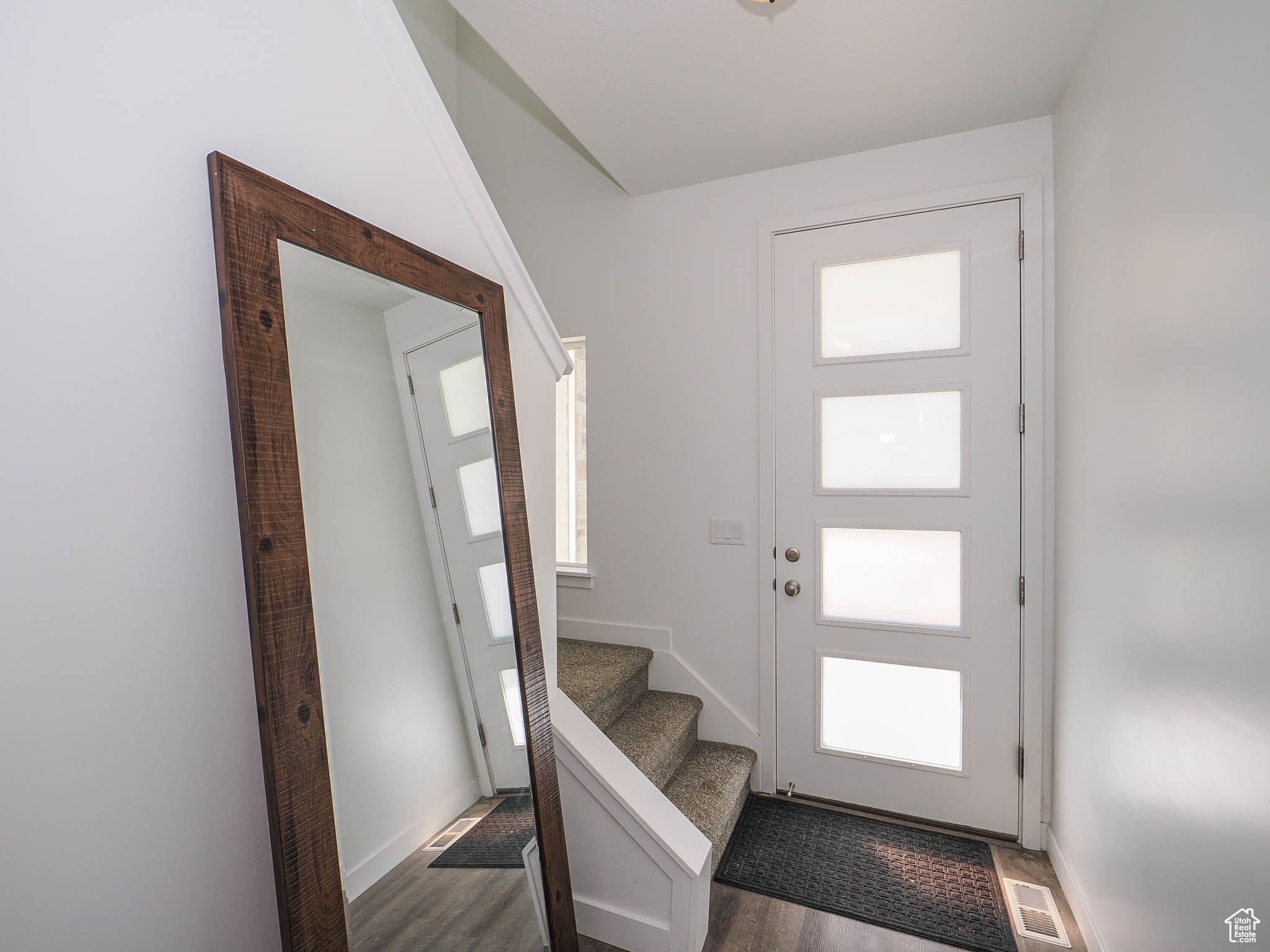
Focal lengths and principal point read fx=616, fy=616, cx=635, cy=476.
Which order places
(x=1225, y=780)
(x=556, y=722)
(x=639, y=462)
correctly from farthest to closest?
(x=639, y=462), (x=556, y=722), (x=1225, y=780)

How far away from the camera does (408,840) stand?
1085mm

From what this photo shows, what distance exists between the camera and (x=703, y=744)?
8.20 feet

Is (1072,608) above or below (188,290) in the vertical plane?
below

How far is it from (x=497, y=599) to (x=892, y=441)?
1.59 metres

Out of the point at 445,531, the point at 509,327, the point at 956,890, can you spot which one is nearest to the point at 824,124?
the point at 509,327

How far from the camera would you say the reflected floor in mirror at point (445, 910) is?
1.00 metres

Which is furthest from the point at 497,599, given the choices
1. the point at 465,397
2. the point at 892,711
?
the point at 892,711

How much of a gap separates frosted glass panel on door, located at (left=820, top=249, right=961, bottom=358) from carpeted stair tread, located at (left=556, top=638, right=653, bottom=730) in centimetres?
144

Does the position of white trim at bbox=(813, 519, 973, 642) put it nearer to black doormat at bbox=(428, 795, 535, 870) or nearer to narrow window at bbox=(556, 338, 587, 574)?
narrow window at bbox=(556, 338, 587, 574)

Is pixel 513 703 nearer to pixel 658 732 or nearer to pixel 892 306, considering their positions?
pixel 658 732

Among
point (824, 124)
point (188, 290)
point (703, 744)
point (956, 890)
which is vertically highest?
point (824, 124)

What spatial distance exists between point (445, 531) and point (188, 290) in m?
0.59

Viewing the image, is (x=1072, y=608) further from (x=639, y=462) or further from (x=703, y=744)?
(x=639, y=462)

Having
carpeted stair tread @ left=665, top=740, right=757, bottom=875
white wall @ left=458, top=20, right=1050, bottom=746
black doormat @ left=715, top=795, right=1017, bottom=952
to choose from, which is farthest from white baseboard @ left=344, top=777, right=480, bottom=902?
white wall @ left=458, top=20, right=1050, bottom=746
